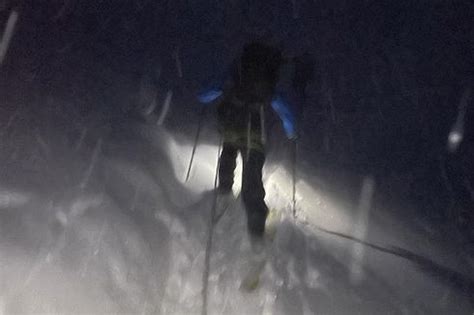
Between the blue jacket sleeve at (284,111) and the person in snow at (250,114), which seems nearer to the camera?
the person in snow at (250,114)

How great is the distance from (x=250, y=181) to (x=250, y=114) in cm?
51

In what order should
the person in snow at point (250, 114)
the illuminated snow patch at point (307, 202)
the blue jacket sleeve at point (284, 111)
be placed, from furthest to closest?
the illuminated snow patch at point (307, 202)
the blue jacket sleeve at point (284, 111)
the person in snow at point (250, 114)

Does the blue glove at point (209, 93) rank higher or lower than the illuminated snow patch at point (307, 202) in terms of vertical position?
higher

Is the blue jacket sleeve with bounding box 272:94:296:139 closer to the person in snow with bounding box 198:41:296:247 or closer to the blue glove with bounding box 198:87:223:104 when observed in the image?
the person in snow with bounding box 198:41:296:247

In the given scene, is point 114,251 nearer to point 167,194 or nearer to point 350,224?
point 167,194

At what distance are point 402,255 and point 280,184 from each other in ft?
8.54

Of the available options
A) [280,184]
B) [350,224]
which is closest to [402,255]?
[350,224]

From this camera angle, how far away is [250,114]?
4473mm

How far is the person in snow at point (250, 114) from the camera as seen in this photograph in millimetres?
4340

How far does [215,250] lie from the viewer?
672 cm

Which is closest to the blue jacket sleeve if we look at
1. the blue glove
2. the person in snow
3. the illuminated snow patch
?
the person in snow

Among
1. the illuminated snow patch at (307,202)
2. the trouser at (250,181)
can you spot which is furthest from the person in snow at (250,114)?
the illuminated snow patch at (307,202)

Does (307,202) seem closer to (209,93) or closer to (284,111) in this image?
(284,111)

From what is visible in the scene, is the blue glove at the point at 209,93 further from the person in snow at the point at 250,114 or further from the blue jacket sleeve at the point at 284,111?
the blue jacket sleeve at the point at 284,111
